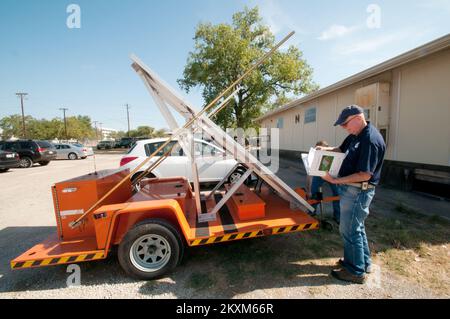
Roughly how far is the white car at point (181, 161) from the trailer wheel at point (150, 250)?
320cm

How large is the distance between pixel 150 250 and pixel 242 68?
770 inches

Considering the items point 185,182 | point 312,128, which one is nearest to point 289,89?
point 312,128

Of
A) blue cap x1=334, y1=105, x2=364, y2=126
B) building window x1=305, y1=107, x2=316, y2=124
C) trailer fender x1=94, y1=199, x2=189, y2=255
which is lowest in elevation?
trailer fender x1=94, y1=199, x2=189, y2=255

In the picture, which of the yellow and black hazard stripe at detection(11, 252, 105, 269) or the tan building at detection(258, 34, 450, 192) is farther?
the tan building at detection(258, 34, 450, 192)

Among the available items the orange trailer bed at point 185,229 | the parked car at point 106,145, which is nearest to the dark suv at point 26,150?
the orange trailer bed at point 185,229

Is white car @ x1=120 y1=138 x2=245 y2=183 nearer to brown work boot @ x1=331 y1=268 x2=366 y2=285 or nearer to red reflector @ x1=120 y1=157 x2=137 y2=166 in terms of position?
red reflector @ x1=120 y1=157 x2=137 y2=166

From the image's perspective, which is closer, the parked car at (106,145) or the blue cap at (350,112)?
the blue cap at (350,112)

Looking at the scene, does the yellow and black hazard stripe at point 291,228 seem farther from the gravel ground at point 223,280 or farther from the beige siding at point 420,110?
the beige siding at point 420,110

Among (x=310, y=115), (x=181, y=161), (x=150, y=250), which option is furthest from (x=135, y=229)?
(x=310, y=115)

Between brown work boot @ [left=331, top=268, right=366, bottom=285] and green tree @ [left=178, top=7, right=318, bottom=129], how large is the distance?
1830cm

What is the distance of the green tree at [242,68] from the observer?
1989 cm

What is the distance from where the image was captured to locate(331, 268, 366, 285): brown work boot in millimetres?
2508

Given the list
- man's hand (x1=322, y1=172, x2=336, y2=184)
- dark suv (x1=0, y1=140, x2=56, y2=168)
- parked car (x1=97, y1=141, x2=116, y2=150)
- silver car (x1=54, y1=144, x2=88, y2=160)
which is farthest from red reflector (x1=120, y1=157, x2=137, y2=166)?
parked car (x1=97, y1=141, x2=116, y2=150)
